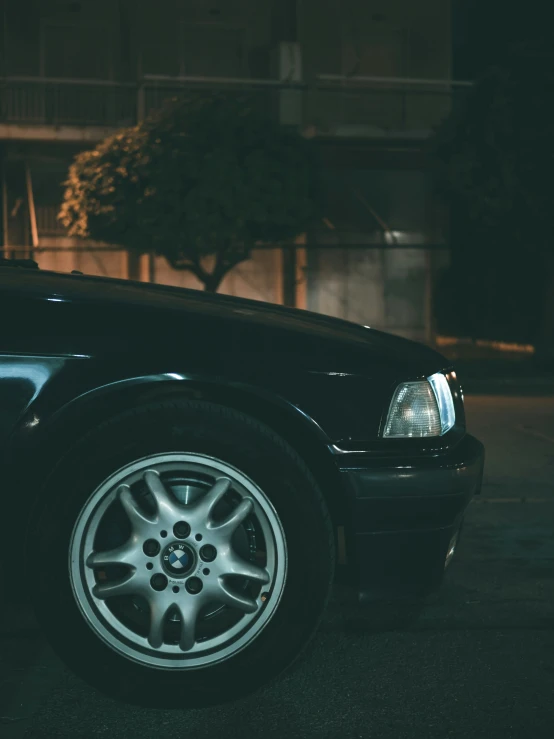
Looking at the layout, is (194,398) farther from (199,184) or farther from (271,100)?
(271,100)

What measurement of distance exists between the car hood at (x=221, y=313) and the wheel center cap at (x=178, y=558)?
0.63m

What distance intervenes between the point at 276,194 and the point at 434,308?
6712mm

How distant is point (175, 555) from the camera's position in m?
3.21

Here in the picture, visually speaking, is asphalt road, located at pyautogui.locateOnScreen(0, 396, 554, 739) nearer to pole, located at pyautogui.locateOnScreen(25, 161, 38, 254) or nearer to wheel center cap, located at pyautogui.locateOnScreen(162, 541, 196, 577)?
wheel center cap, located at pyautogui.locateOnScreen(162, 541, 196, 577)

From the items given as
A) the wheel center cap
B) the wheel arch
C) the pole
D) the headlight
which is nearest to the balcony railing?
the pole

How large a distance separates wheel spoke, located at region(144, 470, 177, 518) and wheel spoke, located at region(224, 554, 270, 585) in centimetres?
20

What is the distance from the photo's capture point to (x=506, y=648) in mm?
3715

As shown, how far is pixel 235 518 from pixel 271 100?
2147 centimetres

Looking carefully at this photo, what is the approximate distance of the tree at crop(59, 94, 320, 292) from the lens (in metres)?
19.2

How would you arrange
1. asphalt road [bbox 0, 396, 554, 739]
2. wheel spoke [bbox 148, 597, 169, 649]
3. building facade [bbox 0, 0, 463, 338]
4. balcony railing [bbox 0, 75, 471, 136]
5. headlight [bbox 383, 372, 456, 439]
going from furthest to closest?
building facade [bbox 0, 0, 463, 338] < balcony railing [bbox 0, 75, 471, 136] < headlight [bbox 383, 372, 456, 439] < wheel spoke [bbox 148, 597, 169, 649] < asphalt road [bbox 0, 396, 554, 739]

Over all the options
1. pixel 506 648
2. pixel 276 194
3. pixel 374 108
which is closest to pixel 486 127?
pixel 276 194

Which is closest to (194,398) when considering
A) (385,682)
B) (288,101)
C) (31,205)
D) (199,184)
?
(385,682)

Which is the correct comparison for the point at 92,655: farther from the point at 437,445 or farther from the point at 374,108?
the point at 374,108

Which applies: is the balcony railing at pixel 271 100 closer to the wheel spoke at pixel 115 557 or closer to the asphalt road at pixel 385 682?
the asphalt road at pixel 385 682
